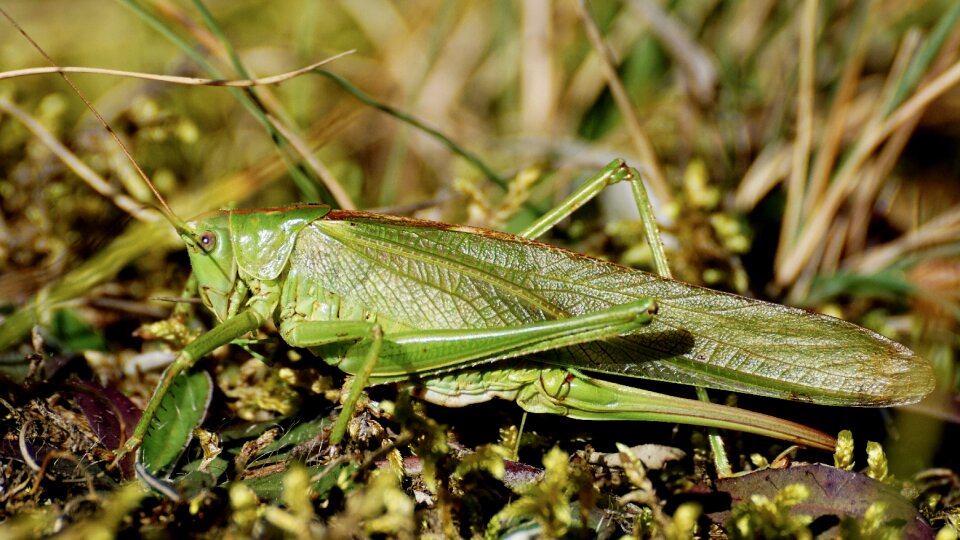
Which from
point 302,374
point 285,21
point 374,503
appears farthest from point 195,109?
point 374,503

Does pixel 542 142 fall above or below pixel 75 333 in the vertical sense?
above

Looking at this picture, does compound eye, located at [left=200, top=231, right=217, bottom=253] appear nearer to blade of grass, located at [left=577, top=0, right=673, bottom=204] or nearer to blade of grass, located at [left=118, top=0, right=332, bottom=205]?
blade of grass, located at [left=118, top=0, right=332, bottom=205]

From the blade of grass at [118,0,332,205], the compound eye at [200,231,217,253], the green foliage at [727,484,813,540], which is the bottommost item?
the green foliage at [727,484,813,540]

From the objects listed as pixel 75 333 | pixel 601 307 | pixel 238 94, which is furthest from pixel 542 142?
pixel 75 333

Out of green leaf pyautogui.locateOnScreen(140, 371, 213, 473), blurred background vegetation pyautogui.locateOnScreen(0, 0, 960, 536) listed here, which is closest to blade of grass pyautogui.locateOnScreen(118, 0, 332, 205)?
blurred background vegetation pyautogui.locateOnScreen(0, 0, 960, 536)

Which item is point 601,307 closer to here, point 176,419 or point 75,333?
point 176,419
